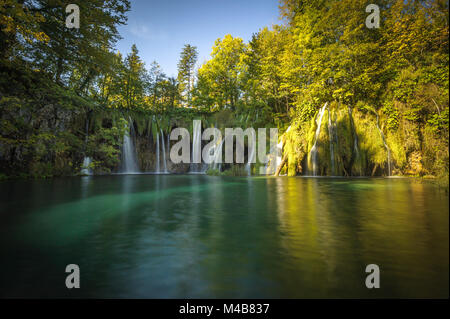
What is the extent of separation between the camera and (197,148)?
27.5 m

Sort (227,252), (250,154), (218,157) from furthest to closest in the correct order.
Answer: (218,157), (250,154), (227,252)

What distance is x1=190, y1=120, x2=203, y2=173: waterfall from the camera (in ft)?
89.2

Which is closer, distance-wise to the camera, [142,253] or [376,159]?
[142,253]

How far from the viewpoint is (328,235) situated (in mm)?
3768

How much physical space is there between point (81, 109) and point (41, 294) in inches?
Answer: 732

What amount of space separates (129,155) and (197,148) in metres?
7.59

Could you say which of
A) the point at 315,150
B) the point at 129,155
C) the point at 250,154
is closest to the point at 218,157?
the point at 250,154

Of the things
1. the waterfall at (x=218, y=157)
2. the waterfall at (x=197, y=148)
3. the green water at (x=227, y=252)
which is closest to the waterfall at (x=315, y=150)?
the waterfall at (x=218, y=157)

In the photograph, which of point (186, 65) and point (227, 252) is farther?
point (186, 65)

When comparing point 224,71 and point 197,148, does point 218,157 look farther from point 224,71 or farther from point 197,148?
point 224,71

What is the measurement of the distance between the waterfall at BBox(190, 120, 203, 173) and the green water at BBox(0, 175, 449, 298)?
71.4ft

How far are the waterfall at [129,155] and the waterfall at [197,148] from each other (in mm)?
6458

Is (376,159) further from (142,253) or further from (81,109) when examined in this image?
(81,109)
